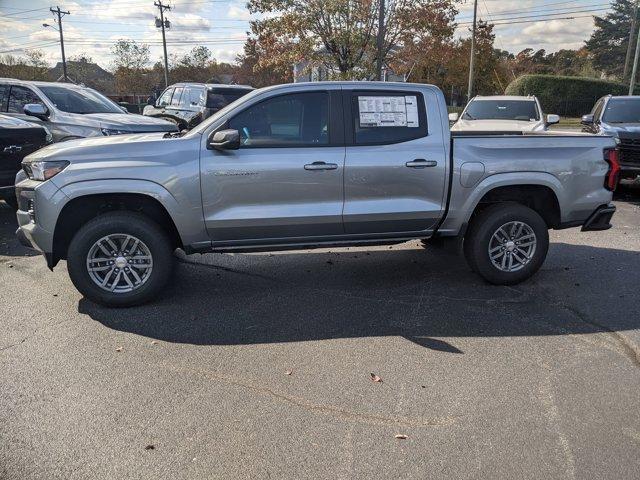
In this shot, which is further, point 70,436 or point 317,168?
point 317,168

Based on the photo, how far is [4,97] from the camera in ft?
34.2

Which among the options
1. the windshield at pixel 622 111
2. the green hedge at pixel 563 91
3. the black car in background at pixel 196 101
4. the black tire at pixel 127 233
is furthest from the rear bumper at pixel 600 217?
the green hedge at pixel 563 91

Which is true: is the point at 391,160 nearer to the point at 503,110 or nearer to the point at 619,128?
the point at 619,128

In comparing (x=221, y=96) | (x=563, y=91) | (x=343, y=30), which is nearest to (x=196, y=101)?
(x=221, y=96)

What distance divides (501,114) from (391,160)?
8.15 meters

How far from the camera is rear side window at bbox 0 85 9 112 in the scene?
10.4 m

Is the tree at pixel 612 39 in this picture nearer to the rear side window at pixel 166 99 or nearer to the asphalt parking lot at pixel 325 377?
the rear side window at pixel 166 99

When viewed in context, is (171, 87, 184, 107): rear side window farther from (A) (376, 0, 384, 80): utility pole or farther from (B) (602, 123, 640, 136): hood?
(B) (602, 123, 640, 136): hood

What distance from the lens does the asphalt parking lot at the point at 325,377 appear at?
2846 millimetres

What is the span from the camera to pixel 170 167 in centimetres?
466

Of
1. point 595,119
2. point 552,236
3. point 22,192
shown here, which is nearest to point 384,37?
point 595,119

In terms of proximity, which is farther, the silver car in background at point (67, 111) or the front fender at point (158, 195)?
the silver car in background at point (67, 111)

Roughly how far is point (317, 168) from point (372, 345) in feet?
5.41

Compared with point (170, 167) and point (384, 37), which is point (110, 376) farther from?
point (384, 37)
